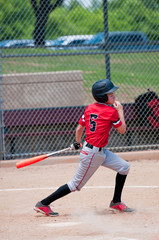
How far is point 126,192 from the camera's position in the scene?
19.0 feet

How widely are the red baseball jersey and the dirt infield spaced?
0.87 metres

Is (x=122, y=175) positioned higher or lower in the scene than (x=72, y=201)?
higher

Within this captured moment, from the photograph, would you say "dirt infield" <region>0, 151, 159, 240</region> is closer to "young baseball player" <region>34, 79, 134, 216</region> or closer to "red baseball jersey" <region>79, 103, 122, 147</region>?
"young baseball player" <region>34, 79, 134, 216</region>

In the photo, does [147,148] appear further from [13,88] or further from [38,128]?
[13,88]

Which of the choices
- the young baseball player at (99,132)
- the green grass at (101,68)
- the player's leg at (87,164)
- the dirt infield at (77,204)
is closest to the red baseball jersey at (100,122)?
the young baseball player at (99,132)

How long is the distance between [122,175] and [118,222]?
59 cm

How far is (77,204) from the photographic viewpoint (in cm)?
529

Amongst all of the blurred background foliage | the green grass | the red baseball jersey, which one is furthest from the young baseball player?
→ the green grass

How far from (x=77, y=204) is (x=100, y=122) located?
4.23 ft

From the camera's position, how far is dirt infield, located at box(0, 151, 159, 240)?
411 cm

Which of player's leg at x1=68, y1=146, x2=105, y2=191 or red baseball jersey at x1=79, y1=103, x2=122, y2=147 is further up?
red baseball jersey at x1=79, y1=103, x2=122, y2=147

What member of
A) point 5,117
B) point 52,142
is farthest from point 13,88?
point 52,142

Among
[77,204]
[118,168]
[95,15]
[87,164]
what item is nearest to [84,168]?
[87,164]

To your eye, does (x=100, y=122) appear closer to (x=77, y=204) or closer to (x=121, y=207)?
(x=121, y=207)
